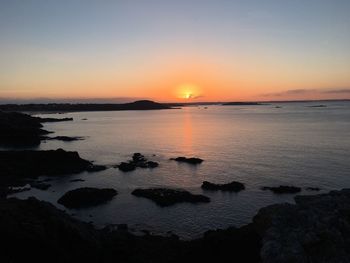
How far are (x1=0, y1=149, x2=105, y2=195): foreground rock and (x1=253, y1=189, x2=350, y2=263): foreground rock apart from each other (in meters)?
41.5

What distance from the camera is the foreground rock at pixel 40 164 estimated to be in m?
54.2

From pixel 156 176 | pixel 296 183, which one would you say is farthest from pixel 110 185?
pixel 296 183

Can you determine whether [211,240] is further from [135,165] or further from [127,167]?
[135,165]

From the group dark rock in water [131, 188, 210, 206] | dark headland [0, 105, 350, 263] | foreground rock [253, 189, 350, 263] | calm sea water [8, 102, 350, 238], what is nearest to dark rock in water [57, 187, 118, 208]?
calm sea water [8, 102, 350, 238]

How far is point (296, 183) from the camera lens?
48000 mm

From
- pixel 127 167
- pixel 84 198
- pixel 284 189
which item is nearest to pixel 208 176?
pixel 284 189

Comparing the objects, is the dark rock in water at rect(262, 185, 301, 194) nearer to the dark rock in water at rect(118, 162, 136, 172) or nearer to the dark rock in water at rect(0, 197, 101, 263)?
the dark rock in water at rect(118, 162, 136, 172)

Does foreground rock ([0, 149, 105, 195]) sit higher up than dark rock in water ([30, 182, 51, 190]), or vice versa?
foreground rock ([0, 149, 105, 195])

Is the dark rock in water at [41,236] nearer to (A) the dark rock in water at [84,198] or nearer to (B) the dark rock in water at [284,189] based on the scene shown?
(A) the dark rock in water at [84,198]

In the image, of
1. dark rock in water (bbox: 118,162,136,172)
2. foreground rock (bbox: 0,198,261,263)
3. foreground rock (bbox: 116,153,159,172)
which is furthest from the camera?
A: foreground rock (bbox: 116,153,159,172)

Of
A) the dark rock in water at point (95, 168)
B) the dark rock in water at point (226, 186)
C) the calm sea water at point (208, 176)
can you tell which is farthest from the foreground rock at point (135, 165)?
the dark rock in water at point (226, 186)

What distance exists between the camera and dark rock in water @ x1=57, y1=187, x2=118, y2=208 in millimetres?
40000

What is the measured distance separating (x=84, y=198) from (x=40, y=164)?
21073 mm

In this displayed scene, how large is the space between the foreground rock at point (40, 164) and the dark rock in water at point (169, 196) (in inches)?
707
